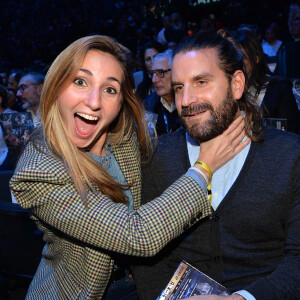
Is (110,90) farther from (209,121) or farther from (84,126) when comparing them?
(209,121)

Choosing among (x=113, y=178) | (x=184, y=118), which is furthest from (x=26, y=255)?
(x=184, y=118)

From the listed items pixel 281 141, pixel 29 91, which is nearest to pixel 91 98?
pixel 281 141

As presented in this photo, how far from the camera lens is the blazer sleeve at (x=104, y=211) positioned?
142 cm

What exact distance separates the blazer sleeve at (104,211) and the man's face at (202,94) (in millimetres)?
321

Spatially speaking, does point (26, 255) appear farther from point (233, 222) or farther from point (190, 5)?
point (190, 5)

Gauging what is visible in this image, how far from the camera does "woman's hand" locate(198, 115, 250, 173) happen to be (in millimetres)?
1661

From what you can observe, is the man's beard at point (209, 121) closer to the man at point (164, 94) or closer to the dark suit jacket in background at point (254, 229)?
the dark suit jacket in background at point (254, 229)

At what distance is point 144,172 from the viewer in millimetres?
1943

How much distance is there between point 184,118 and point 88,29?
485 inches

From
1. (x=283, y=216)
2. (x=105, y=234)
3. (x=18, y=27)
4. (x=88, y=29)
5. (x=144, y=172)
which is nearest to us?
(x=105, y=234)

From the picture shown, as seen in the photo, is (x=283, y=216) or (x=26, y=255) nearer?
(x=283, y=216)

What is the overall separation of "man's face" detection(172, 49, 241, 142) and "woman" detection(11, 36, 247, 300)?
0.07 meters

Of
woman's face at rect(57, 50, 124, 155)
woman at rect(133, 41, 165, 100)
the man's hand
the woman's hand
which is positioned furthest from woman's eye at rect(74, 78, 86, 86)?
woman at rect(133, 41, 165, 100)

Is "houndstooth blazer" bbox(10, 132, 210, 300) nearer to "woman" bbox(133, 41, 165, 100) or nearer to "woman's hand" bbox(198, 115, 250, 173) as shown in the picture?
"woman's hand" bbox(198, 115, 250, 173)
